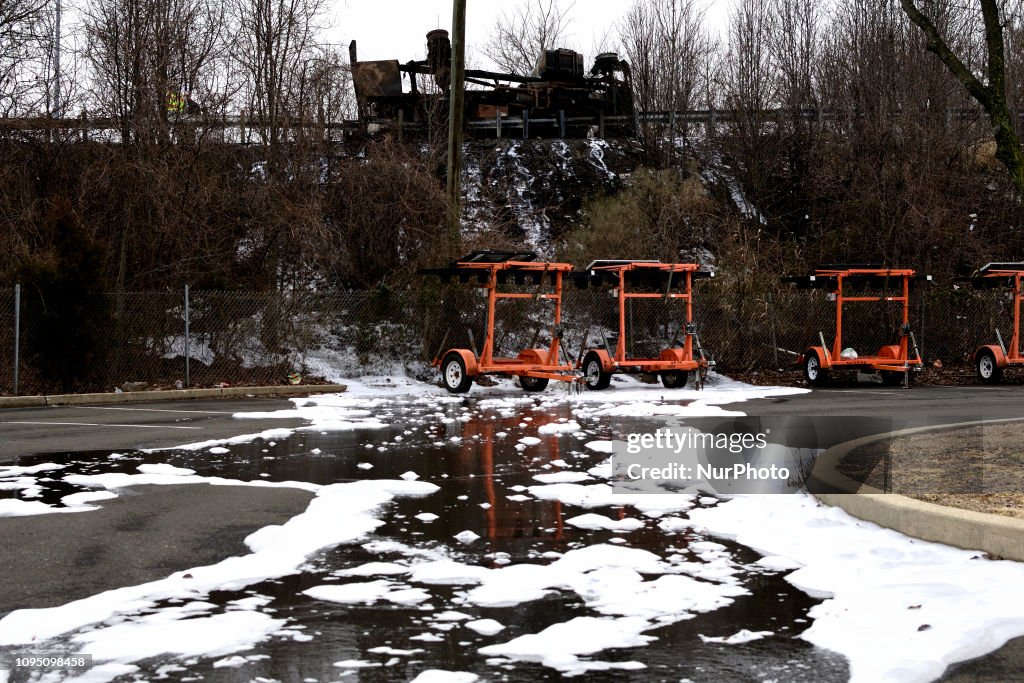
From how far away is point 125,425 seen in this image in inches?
570

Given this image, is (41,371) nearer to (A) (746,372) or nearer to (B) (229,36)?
(B) (229,36)

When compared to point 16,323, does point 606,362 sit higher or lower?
lower

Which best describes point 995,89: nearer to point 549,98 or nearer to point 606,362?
point 606,362

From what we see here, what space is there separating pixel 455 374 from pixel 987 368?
12110 millimetres

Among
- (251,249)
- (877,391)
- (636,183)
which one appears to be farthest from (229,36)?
(877,391)

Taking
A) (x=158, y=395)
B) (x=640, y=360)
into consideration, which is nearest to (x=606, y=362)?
(x=640, y=360)

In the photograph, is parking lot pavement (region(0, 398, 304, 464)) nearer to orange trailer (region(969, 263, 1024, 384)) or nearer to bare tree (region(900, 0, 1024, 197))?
bare tree (region(900, 0, 1024, 197))

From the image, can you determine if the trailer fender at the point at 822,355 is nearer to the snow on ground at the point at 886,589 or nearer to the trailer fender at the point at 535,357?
the trailer fender at the point at 535,357

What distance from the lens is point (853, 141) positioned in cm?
3297

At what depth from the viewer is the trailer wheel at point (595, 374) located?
20672mm

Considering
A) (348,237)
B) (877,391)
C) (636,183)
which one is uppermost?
(636,183)

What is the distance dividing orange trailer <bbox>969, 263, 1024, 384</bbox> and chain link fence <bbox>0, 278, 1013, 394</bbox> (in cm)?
177

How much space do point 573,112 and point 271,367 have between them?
20.5 meters

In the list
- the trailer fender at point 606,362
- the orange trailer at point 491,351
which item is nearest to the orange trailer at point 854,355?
the trailer fender at point 606,362
